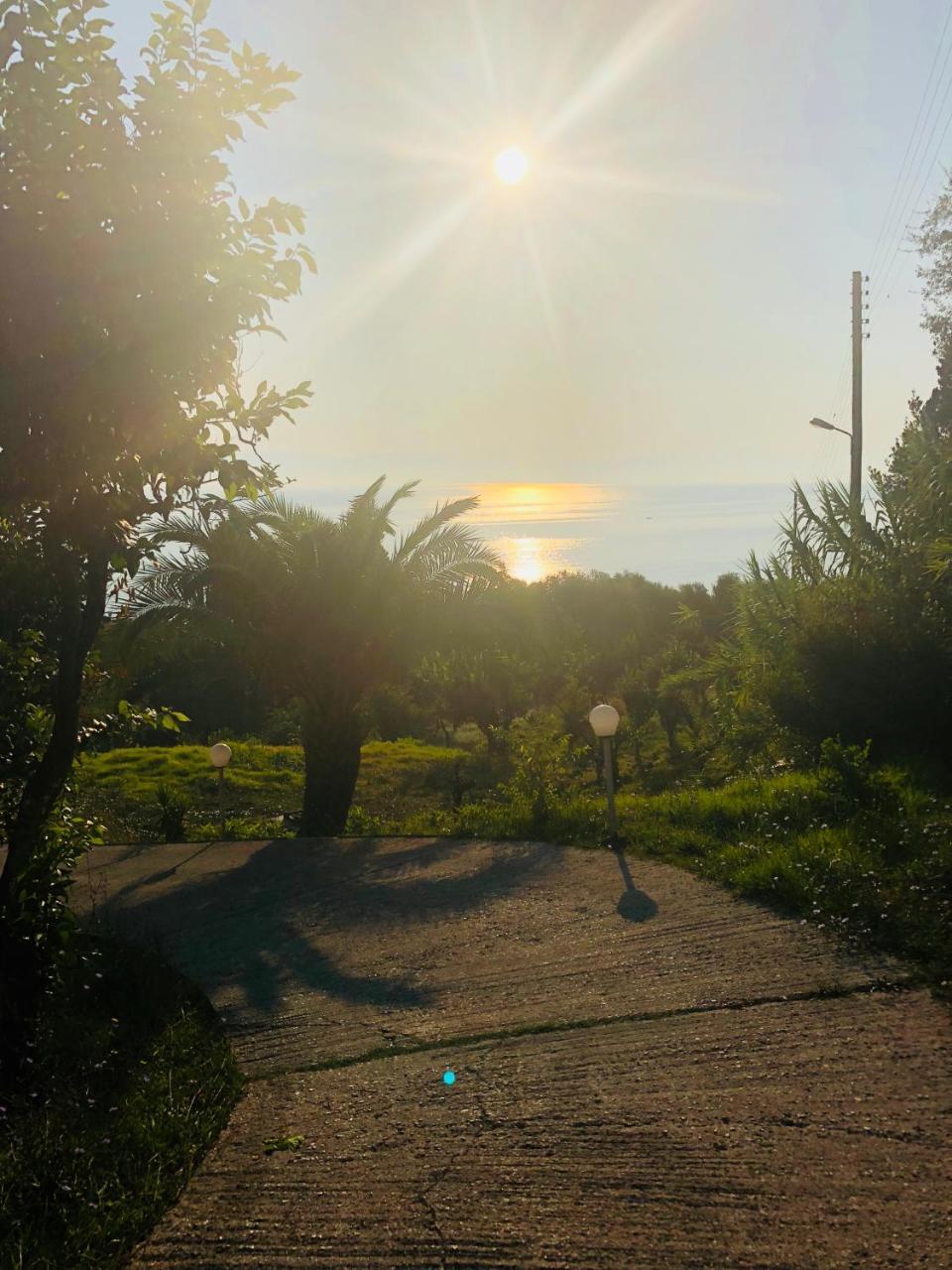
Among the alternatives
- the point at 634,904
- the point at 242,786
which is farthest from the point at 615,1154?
the point at 242,786

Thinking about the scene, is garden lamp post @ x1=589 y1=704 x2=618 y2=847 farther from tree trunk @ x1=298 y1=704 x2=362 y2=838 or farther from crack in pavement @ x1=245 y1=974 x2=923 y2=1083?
tree trunk @ x1=298 y1=704 x2=362 y2=838

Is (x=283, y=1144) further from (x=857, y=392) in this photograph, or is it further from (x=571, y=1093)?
(x=857, y=392)

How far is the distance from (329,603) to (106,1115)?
950 centimetres

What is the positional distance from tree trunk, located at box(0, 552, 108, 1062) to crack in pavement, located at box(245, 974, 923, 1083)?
109cm

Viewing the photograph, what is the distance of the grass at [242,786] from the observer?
1532cm

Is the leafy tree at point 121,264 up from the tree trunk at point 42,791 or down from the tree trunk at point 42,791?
up

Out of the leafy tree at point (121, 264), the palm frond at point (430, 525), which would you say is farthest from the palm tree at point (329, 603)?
the leafy tree at point (121, 264)

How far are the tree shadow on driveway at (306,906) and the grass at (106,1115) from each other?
570mm

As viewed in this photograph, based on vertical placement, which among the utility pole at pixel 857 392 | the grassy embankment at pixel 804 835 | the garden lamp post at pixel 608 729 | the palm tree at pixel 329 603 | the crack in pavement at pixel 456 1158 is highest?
the utility pole at pixel 857 392

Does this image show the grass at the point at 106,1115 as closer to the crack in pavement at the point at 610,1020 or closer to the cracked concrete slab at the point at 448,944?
the cracked concrete slab at the point at 448,944

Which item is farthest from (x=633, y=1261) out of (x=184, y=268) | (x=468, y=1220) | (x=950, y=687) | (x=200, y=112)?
(x=950, y=687)

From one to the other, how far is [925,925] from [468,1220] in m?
Answer: 3.26

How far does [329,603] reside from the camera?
43.8 feet

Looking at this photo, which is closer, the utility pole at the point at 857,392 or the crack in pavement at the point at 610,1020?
the crack in pavement at the point at 610,1020
